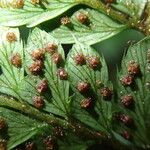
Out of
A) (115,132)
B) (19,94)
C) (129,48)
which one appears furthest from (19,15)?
(115,132)

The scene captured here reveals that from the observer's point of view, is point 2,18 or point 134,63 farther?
point 2,18

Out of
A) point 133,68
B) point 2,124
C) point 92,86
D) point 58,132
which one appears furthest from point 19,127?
point 133,68

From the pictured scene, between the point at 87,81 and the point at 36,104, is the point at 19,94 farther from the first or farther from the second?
the point at 87,81

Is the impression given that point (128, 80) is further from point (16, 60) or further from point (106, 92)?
point (16, 60)

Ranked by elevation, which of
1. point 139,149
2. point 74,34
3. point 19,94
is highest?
point 74,34

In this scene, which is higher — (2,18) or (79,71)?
(2,18)

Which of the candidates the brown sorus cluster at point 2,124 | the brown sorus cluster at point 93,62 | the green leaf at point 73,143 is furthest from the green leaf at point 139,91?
the brown sorus cluster at point 2,124

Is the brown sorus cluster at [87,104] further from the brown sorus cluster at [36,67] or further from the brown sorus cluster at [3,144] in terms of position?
the brown sorus cluster at [3,144]
